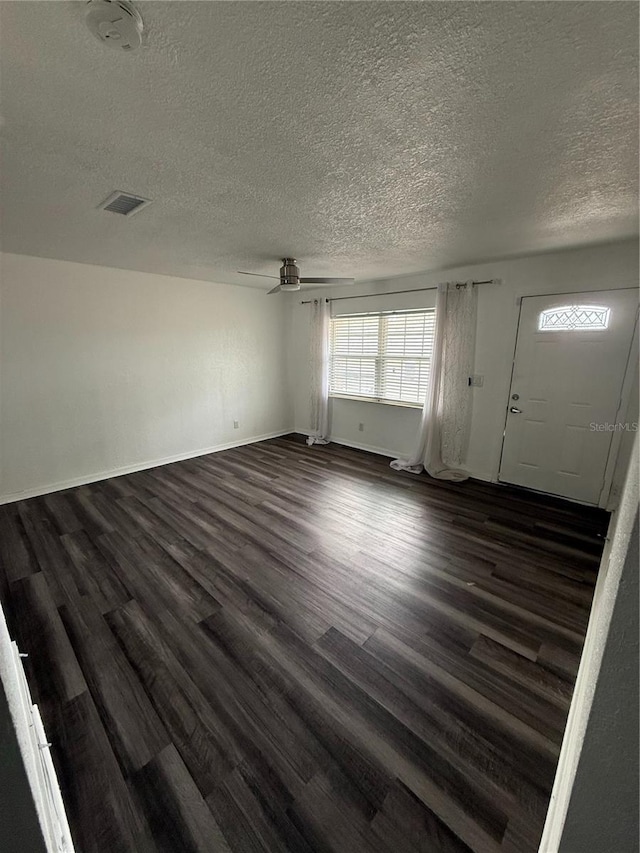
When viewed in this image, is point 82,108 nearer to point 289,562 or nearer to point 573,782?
point 573,782

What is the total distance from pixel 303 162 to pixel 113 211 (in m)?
1.41

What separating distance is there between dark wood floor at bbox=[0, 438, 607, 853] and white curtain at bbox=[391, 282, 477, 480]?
3.35ft

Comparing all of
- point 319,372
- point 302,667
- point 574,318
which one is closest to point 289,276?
point 319,372

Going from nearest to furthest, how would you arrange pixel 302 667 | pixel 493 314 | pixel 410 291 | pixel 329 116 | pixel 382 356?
pixel 329 116 < pixel 302 667 < pixel 493 314 < pixel 410 291 < pixel 382 356

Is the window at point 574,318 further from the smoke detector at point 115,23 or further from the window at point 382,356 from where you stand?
the smoke detector at point 115,23

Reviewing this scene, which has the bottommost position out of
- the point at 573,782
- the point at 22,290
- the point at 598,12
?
the point at 573,782

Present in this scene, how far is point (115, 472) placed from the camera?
398 centimetres

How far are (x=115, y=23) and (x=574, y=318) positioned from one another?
12.2 ft

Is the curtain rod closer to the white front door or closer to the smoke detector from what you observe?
the white front door

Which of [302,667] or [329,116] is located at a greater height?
[329,116]

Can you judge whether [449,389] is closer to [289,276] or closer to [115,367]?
[289,276]

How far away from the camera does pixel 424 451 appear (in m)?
4.17

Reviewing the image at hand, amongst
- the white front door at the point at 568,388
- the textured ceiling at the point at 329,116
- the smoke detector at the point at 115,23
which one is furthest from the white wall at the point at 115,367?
the white front door at the point at 568,388

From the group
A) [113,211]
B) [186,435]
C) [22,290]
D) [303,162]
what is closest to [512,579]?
[303,162]
